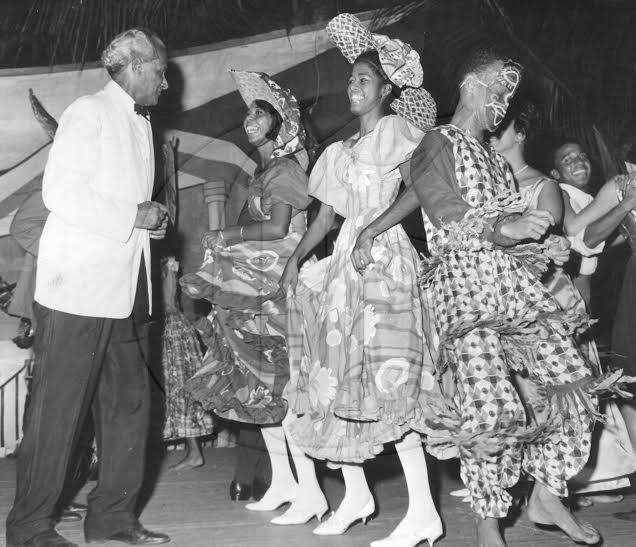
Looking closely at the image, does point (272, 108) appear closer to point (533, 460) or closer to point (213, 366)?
point (213, 366)

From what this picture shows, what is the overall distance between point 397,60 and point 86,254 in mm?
818

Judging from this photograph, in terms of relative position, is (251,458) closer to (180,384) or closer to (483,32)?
(180,384)

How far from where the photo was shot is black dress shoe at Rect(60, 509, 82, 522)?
2.53 metres

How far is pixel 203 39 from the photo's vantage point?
6.41ft

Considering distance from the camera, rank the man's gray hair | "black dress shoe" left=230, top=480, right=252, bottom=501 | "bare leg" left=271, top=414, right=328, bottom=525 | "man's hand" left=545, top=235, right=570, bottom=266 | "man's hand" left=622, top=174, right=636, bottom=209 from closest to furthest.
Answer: "man's hand" left=622, top=174, right=636, bottom=209 → "man's hand" left=545, top=235, right=570, bottom=266 → the man's gray hair → "bare leg" left=271, top=414, right=328, bottom=525 → "black dress shoe" left=230, top=480, right=252, bottom=501

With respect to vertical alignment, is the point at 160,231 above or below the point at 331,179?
below

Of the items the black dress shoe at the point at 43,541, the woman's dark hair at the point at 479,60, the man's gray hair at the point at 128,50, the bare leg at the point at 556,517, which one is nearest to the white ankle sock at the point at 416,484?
the bare leg at the point at 556,517

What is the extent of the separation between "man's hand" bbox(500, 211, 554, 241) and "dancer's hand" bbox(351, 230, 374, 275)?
17.0 inches

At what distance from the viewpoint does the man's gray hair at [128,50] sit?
82.3 inches

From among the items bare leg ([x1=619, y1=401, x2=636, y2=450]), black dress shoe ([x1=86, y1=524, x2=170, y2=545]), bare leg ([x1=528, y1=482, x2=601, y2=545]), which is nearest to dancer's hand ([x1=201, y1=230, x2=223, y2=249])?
black dress shoe ([x1=86, y1=524, x2=170, y2=545])

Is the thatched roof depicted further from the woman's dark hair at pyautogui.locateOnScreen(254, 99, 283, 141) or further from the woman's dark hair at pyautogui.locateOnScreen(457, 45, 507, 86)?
the woman's dark hair at pyautogui.locateOnScreen(254, 99, 283, 141)

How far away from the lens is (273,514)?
2676mm

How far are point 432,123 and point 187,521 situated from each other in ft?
3.96

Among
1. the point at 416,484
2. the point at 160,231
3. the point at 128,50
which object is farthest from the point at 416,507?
the point at 128,50
